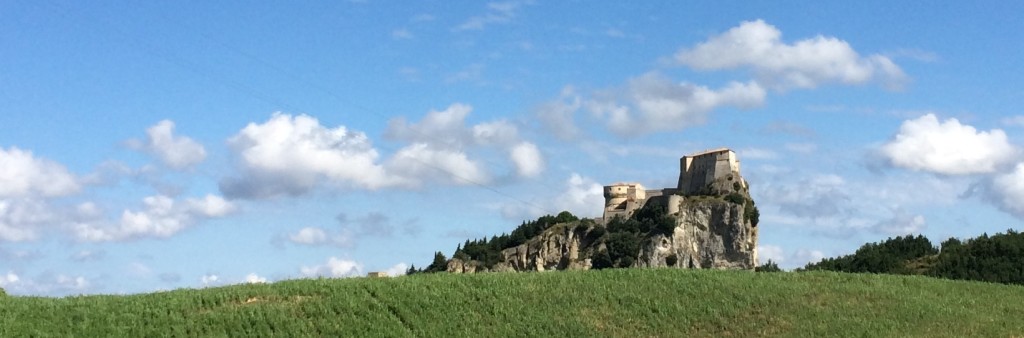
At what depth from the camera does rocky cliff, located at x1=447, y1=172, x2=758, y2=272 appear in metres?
120

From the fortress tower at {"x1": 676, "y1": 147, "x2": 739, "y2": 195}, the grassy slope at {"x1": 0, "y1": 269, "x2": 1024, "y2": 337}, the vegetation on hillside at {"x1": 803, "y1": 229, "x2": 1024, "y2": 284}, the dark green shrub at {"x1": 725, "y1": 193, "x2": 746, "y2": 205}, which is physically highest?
the fortress tower at {"x1": 676, "y1": 147, "x2": 739, "y2": 195}

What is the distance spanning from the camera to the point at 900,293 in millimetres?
34875

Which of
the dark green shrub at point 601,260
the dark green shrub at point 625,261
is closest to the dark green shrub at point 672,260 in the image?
the dark green shrub at point 625,261

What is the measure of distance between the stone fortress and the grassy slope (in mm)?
90209

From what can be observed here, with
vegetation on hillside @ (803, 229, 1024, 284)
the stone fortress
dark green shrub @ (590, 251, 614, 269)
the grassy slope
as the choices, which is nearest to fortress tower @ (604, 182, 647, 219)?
the stone fortress

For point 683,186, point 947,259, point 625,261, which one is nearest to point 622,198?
point 683,186

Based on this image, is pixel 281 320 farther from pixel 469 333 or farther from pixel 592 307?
pixel 592 307

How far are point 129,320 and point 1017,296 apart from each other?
26.3 metres

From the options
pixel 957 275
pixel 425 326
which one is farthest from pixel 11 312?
pixel 957 275

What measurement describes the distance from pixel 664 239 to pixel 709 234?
5.78 meters

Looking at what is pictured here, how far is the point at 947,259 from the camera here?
59.2 metres

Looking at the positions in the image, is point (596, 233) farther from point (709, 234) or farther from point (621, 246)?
point (709, 234)

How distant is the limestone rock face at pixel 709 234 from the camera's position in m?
122

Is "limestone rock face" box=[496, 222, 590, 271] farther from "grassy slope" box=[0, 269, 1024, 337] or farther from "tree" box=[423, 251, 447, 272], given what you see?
"grassy slope" box=[0, 269, 1024, 337]
